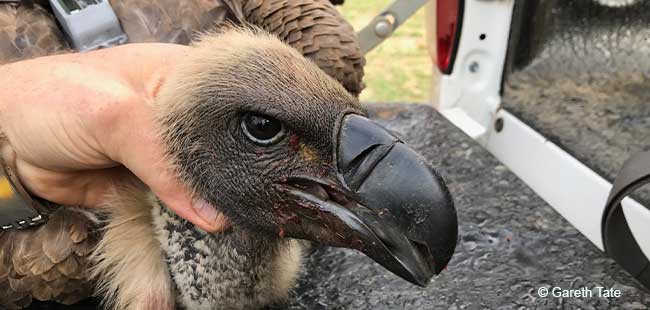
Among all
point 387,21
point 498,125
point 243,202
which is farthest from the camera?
point 387,21

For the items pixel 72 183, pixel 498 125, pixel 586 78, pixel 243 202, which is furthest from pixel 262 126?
pixel 498 125

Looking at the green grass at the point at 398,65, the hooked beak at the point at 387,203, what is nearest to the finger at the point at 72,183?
the hooked beak at the point at 387,203

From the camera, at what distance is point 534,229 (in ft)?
8.13

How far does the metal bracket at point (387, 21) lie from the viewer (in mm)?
3168

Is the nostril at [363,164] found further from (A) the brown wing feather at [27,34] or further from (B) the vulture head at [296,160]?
(A) the brown wing feather at [27,34]

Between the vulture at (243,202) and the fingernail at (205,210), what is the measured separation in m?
0.02

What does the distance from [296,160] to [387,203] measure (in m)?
0.24

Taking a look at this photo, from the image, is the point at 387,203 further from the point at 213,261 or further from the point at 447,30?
the point at 447,30

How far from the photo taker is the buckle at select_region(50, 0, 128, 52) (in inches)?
82.1

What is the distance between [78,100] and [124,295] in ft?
1.90

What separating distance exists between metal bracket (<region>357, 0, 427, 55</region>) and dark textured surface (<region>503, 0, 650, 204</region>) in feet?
1.94

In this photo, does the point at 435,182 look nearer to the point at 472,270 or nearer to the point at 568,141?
the point at 472,270

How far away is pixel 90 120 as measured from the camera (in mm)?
1548

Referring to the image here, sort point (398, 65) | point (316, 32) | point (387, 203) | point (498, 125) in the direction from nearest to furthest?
point (387, 203), point (316, 32), point (498, 125), point (398, 65)
